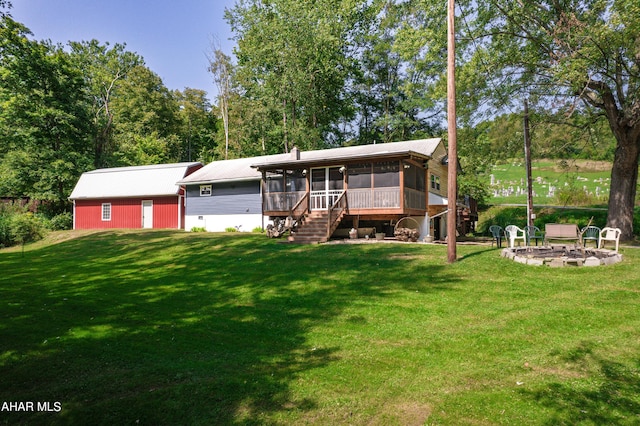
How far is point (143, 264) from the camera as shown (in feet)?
43.9

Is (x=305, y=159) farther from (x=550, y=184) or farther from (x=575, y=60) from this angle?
(x=550, y=184)

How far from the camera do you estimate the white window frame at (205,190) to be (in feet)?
83.7

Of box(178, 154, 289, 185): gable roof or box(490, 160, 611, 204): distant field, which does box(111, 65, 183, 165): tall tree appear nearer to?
box(178, 154, 289, 185): gable roof

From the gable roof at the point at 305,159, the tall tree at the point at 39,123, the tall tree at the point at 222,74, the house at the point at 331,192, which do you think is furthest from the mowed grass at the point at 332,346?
the tall tree at the point at 222,74

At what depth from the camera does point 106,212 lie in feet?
97.5

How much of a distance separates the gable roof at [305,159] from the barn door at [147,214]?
4108 mm

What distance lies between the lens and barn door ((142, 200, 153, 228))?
28234 mm

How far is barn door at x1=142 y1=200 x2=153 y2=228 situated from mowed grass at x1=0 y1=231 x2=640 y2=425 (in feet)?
60.7

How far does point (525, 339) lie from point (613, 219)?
15.1 m

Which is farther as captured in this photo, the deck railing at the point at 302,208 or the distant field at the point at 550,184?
the distant field at the point at 550,184

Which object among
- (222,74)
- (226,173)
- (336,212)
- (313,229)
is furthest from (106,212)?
(336,212)

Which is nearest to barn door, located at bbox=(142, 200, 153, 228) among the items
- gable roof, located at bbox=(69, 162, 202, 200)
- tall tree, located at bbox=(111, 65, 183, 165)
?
gable roof, located at bbox=(69, 162, 202, 200)

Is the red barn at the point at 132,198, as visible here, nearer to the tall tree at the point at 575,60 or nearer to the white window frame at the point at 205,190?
the white window frame at the point at 205,190

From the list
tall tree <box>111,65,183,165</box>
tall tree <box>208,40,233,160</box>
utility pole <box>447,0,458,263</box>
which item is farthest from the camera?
tall tree <box>111,65,183,165</box>
